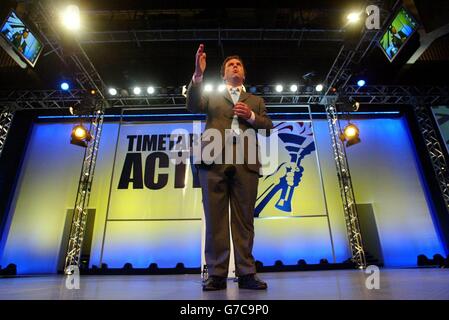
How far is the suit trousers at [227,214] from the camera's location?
53.1 inches

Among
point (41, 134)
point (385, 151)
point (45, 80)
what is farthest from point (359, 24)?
point (41, 134)

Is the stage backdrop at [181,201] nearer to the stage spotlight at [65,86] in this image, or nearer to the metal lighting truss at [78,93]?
the metal lighting truss at [78,93]

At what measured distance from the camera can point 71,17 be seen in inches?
163

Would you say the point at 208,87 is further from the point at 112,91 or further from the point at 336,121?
the point at 336,121

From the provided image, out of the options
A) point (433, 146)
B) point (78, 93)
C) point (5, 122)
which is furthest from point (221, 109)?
point (5, 122)

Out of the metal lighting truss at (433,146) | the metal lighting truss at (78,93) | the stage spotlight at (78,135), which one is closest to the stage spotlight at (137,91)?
the metal lighting truss at (78,93)

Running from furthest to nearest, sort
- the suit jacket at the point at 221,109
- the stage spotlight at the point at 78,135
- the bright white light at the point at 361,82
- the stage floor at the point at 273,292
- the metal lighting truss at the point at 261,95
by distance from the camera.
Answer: the metal lighting truss at the point at 261,95 → the bright white light at the point at 361,82 → the stage spotlight at the point at 78,135 → the suit jacket at the point at 221,109 → the stage floor at the point at 273,292

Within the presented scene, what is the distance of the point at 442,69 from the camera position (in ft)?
19.0

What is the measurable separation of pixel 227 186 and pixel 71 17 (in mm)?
4233

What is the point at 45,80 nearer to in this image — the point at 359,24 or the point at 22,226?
the point at 22,226

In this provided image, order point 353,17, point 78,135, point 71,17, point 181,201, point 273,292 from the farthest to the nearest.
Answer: point 181,201
point 78,135
point 353,17
point 71,17
point 273,292

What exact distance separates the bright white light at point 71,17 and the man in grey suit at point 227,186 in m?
3.73

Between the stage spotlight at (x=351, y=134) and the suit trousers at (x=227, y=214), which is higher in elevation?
the stage spotlight at (x=351, y=134)

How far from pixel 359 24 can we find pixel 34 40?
5284 millimetres
